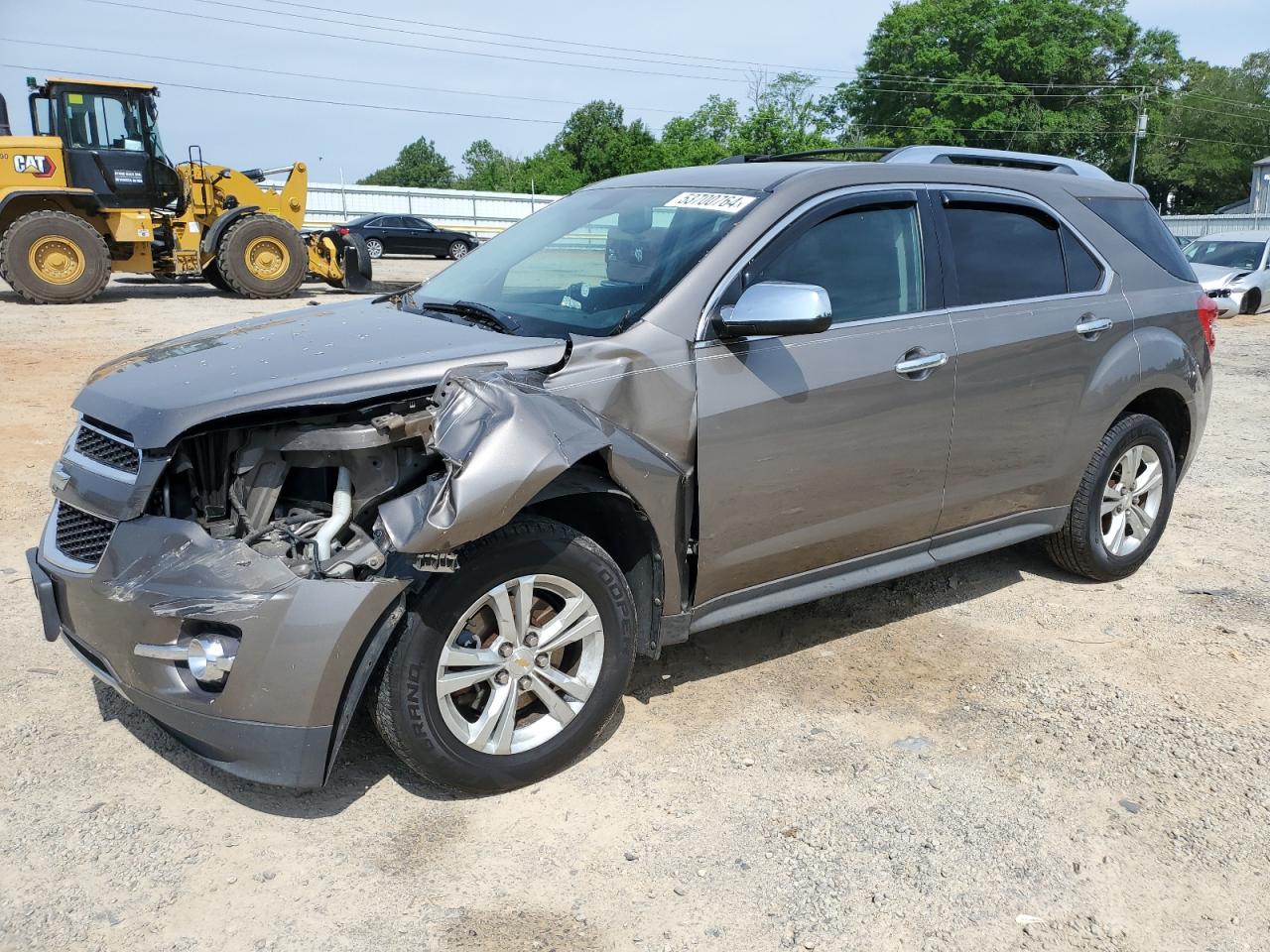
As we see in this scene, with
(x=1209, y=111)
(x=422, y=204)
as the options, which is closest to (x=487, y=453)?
(x=422, y=204)

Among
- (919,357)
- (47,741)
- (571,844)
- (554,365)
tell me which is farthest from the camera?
(919,357)

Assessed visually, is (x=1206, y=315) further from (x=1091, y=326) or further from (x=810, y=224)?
(x=810, y=224)

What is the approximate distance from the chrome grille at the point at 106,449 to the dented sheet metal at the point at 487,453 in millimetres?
823

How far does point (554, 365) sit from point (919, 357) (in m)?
1.49

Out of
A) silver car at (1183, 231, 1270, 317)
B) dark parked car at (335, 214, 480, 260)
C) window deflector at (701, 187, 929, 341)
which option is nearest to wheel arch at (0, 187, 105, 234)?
dark parked car at (335, 214, 480, 260)

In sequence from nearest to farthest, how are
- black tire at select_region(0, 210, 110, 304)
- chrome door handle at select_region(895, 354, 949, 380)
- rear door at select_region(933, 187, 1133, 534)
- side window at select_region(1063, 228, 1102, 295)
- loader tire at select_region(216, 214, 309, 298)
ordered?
chrome door handle at select_region(895, 354, 949, 380) → rear door at select_region(933, 187, 1133, 534) → side window at select_region(1063, 228, 1102, 295) → black tire at select_region(0, 210, 110, 304) → loader tire at select_region(216, 214, 309, 298)

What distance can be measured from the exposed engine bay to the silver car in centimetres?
1782

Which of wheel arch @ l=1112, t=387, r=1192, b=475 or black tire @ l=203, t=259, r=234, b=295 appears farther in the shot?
black tire @ l=203, t=259, r=234, b=295

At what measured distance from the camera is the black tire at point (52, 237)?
50.6 ft

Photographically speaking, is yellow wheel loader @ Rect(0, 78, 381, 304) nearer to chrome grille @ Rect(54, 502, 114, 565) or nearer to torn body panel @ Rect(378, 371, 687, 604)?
chrome grille @ Rect(54, 502, 114, 565)

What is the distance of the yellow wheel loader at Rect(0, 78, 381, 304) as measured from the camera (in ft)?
51.4

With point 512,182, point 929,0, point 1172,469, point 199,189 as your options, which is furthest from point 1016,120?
point 1172,469

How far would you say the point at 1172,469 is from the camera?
5145 mm

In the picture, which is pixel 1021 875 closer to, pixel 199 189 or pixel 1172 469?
pixel 1172 469
